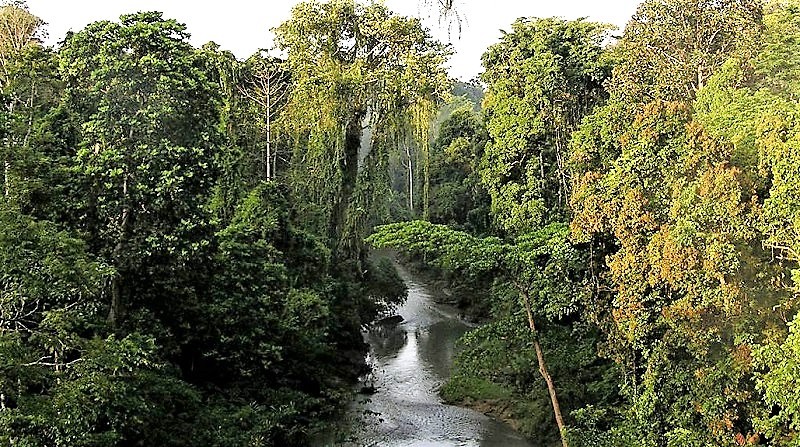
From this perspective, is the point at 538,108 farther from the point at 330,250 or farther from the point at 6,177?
the point at 6,177

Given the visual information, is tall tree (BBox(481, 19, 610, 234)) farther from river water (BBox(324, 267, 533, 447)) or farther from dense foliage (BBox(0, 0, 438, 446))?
river water (BBox(324, 267, 533, 447))

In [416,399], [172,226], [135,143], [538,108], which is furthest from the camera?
[538,108]

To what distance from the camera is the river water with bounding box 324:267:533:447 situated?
15242mm

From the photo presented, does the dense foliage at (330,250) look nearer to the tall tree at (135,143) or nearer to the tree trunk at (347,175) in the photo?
the tall tree at (135,143)

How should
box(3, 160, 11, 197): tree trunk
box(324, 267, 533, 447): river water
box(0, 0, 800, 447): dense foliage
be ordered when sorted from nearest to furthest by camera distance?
box(3, 160, 11, 197): tree trunk < box(0, 0, 800, 447): dense foliage < box(324, 267, 533, 447): river water

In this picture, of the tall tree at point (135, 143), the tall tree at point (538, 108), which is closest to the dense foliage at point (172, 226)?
the tall tree at point (135, 143)

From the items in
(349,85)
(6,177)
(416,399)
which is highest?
(349,85)

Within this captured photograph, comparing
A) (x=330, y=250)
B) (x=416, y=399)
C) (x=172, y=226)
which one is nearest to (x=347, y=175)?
(x=330, y=250)

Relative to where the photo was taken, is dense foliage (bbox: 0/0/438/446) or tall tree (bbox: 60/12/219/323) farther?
tall tree (bbox: 60/12/219/323)

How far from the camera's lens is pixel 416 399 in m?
18.0

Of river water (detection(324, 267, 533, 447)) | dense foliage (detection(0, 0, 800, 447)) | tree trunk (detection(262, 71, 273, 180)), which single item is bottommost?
river water (detection(324, 267, 533, 447))

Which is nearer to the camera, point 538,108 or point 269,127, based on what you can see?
point 269,127

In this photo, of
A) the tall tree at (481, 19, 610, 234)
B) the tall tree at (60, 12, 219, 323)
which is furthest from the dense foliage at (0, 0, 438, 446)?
the tall tree at (481, 19, 610, 234)

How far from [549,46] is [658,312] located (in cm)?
1030
